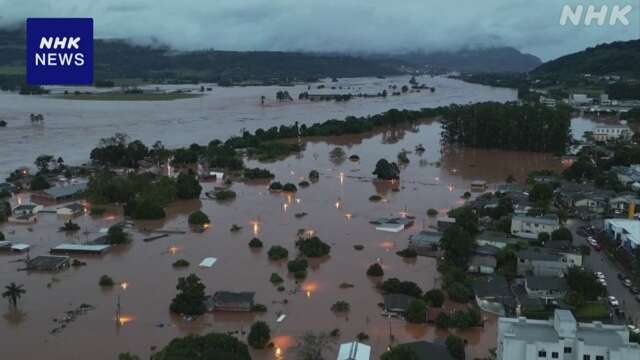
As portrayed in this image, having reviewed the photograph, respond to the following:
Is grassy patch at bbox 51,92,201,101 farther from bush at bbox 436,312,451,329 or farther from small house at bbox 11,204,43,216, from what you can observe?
bush at bbox 436,312,451,329

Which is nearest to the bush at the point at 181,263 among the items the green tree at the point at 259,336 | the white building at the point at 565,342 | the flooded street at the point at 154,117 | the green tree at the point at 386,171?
the green tree at the point at 259,336

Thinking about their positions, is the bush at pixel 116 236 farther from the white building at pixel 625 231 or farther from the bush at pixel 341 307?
the white building at pixel 625 231

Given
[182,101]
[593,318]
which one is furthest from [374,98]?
[593,318]

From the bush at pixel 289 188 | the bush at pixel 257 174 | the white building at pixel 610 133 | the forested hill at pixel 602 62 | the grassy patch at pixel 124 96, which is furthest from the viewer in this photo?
the forested hill at pixel 602 62

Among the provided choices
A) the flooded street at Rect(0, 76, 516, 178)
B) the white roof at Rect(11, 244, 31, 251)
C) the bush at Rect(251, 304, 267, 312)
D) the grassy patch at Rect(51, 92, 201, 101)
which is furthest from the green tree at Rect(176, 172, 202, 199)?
the grassy patch at Rect(51, 92, 201, 101)

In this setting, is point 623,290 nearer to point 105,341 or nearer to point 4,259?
point 105,341
